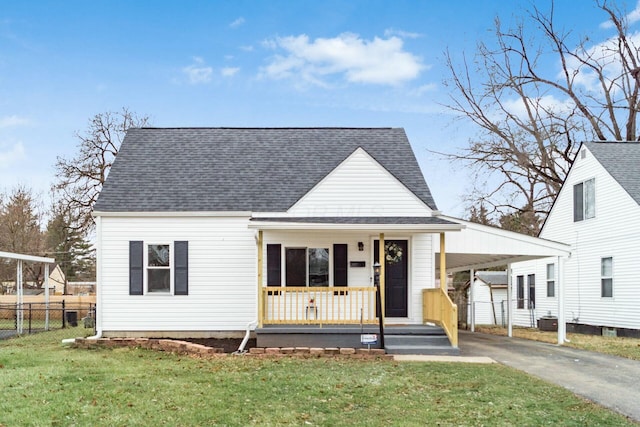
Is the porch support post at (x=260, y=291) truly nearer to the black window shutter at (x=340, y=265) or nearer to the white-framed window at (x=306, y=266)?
the white-framed window at (x=306, y=266)

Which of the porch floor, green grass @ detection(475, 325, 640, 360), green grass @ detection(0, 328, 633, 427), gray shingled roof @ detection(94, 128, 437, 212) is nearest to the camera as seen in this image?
green grass @ detection(0, 328, 633, 427)

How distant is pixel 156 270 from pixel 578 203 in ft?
47.0

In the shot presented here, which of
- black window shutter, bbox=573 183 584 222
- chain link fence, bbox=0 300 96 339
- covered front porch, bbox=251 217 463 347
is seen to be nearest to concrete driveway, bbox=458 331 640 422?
covered front porch, bbox=251 217 463 347

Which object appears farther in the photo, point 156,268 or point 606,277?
point 606,277

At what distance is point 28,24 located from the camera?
18.4 metres

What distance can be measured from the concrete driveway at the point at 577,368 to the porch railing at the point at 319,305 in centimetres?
237

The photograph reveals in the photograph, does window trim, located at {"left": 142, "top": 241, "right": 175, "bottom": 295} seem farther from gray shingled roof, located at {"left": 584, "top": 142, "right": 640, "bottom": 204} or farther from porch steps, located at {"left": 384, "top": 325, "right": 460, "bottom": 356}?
gray shingled roof, located at {"left": 584, "top": 142, "right": 640, "bottom": 204}

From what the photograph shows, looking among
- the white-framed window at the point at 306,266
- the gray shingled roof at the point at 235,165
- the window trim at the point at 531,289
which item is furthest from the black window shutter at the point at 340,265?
the window trim at the point at 531,289

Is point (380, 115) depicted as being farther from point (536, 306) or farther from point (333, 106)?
point (536, 306)

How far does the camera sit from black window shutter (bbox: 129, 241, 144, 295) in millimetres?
15078

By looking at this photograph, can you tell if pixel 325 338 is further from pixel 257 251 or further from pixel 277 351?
pixel 257 251

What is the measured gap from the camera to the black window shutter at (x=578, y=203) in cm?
2130

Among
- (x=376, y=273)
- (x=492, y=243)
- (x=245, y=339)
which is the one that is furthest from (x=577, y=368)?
(x=245, y=339)

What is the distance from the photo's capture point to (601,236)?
65.7 feet
